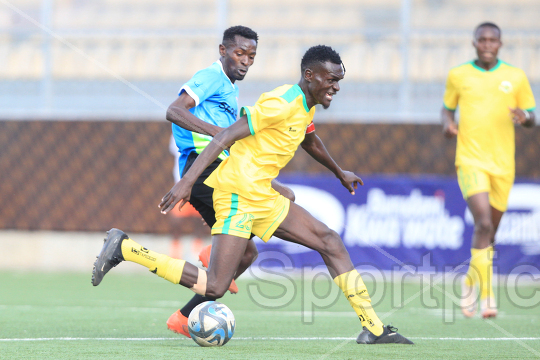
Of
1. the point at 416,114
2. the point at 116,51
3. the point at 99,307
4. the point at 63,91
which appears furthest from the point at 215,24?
the point at 99,307

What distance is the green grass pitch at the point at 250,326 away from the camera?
401cm

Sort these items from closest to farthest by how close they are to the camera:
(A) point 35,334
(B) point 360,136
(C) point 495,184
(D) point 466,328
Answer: (A) point 35,334
(D) point 466,328
(C) point 495,184
(B) point 360,136

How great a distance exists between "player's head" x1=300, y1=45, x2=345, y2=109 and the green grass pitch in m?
1.53

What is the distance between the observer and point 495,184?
20.6ft

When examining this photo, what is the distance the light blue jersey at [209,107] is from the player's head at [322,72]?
715 millimetres

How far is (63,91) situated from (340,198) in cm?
489

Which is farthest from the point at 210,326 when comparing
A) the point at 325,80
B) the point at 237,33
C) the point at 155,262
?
the point at 237,33

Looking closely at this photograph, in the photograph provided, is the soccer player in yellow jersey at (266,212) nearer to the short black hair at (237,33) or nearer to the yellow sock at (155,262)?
the yellow sock at (155,262)

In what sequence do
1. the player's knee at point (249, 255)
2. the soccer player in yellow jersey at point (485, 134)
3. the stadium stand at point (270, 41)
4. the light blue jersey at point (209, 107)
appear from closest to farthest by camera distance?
the light blue jersey at point (209, 107), the player's knee at point (249, 255), the soccer player in yellow jersey at point (485, 134), the stadium stand at point (270, 41)

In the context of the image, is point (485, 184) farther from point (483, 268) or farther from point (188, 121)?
point (188, 121)

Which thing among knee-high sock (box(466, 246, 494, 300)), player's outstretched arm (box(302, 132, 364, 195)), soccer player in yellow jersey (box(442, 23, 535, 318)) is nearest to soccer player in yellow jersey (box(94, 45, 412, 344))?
player's outstretched arm (box(302, 132, 364, 195))

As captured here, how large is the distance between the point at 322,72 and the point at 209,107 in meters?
0.92

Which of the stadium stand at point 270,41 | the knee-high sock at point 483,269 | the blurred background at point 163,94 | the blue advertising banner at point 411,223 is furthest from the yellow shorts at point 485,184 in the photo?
the stadium stand at point 270,41

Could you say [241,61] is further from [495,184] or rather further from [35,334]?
[495,184]
